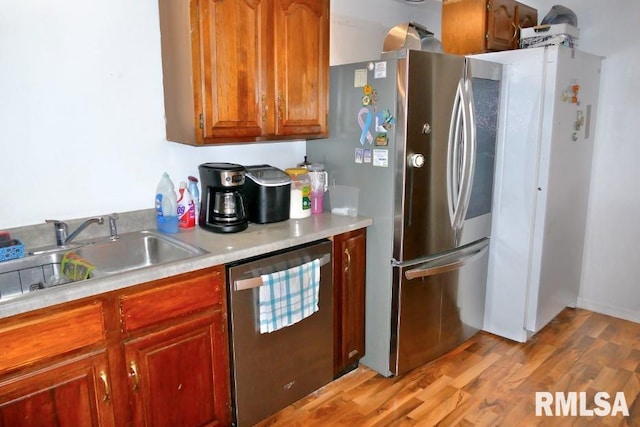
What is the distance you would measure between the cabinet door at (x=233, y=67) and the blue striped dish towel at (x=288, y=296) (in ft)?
2.22

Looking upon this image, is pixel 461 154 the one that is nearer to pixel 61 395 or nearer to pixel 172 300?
pixel 172 300

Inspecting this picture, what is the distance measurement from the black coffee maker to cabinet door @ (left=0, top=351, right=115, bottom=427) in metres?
0.79

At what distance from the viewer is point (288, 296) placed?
2.05 metres

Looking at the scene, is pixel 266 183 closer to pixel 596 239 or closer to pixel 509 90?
pixel 509 90

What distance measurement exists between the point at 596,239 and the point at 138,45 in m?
3.21

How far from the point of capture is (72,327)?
1490mm

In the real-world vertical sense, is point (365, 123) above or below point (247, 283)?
above

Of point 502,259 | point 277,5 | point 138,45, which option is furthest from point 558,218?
point 138,45

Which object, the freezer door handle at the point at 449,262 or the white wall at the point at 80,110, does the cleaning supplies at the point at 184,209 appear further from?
the freezer door handle at the point at 449,262

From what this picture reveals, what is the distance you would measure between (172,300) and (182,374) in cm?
31

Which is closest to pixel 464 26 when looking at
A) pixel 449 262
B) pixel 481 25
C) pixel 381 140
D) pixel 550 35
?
pixel 481 25

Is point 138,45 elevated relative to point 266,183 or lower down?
elevated

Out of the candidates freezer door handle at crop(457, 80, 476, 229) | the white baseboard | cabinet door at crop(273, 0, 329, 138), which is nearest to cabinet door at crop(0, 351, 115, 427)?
cabinet door at crop(273, 0, 329, 138)

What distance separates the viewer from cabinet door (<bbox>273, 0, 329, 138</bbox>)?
2232 millimetres
